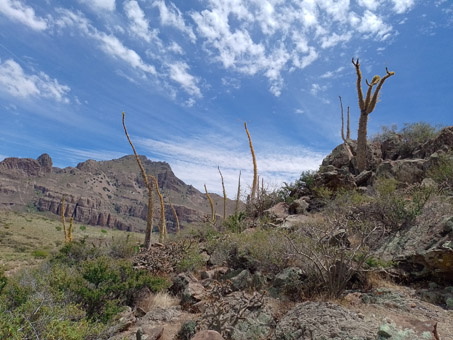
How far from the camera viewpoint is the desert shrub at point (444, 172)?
32.4 feet

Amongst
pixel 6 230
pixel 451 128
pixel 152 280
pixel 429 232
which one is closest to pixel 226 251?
pixel 152 280

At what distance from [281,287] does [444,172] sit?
785 cm

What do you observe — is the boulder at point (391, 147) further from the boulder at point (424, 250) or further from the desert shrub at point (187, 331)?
the desert shrub at point (187, 331)

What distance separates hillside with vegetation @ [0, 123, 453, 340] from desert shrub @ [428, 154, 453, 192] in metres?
0.06

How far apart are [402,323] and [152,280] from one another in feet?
19.1

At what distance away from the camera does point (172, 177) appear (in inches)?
5335

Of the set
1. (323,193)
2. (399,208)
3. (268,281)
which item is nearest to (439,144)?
(323,193)

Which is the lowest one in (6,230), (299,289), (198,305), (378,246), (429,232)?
(6,230)

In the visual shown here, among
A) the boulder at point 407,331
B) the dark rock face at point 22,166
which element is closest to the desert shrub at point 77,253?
the boulder at point 407,331

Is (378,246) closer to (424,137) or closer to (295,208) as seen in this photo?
(295,208)

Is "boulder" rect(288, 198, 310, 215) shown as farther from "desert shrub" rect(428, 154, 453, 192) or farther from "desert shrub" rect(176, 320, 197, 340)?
"desert shrub" rect(176, 320, 197, 340)

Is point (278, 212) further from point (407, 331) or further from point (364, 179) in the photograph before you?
point (407, 331)

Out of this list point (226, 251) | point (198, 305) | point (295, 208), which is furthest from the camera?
point (295, 208)

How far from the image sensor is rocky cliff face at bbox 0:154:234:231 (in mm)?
99250
